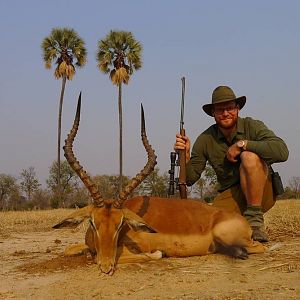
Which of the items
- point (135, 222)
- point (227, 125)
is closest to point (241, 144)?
point (227, 125)

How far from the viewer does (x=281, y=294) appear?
3793mm

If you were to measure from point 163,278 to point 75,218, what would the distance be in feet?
4.39

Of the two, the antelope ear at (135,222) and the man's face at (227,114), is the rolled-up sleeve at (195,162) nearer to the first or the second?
the man's face at (227,114)

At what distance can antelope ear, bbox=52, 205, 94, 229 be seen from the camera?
539 centimetres

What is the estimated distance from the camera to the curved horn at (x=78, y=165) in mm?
5375

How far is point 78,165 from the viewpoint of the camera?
5559 millimetres

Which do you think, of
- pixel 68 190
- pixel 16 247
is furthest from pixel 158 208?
pixel 68 190

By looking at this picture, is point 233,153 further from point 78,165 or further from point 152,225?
point 78,165

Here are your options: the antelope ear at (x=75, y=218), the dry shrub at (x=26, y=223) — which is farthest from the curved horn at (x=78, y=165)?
the dry shrub at (x=26, y=223)

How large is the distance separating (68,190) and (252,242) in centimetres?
3860

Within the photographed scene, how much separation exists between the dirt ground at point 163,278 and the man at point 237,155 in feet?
2.40

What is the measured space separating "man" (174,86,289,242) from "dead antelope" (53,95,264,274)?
20.2 inches

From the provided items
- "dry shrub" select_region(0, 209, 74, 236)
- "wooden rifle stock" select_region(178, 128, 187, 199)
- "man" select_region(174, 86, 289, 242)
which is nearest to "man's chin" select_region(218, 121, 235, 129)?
"man" select_region(174, 86, 289, 242)

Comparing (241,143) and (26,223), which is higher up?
(241,143)
